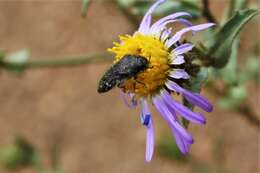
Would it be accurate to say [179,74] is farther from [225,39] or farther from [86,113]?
[86,113]

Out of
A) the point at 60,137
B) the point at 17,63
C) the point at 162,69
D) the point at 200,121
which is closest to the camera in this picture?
the point at 200,121

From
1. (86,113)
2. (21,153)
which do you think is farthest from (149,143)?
(86,113)

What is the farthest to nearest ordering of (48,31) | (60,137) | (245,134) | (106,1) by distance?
1. (48,31)
2. (60,137)
3. (245,134)
4. (106,1)

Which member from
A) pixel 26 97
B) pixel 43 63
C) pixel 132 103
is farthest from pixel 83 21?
pixel 132 103

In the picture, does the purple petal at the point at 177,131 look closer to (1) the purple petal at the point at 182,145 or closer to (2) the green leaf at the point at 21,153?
(1) the purple petal at the point at 182,145

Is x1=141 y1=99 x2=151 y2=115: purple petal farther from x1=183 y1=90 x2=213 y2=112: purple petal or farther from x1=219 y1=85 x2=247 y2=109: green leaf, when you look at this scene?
x1=219 y1=85 x2=247 y2=109: green leaf

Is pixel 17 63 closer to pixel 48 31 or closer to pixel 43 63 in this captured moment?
pixel 43 63
